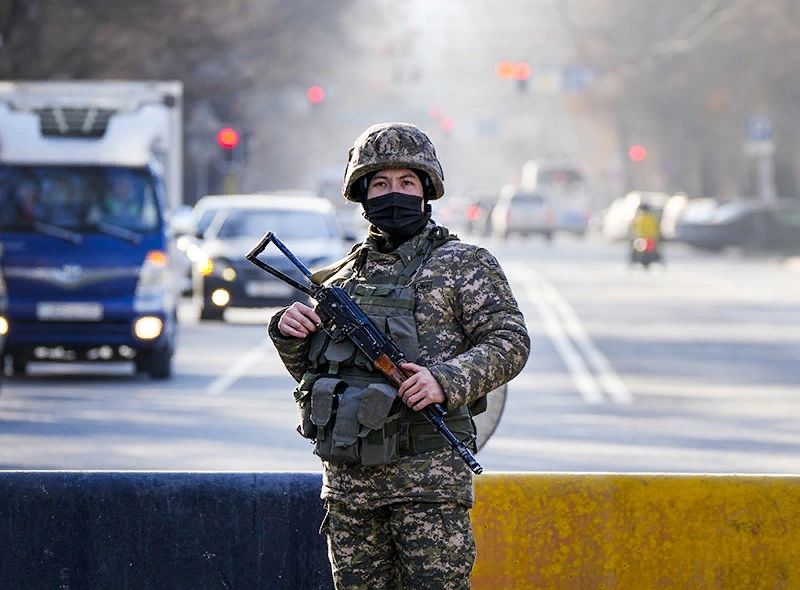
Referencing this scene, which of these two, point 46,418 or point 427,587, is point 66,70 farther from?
point 427,587

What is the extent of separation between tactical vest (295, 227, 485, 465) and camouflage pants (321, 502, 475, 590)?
0.49 ft

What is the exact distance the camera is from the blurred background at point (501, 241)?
17094 millimetres

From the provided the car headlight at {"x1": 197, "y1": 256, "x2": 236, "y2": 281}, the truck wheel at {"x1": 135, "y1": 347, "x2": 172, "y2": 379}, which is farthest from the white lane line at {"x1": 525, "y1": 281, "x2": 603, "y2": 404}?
the car headlight at {"x1": 197, "y1": 256, "x2": 236, "y2": 281}

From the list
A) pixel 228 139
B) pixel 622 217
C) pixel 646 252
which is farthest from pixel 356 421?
pixel 622 217

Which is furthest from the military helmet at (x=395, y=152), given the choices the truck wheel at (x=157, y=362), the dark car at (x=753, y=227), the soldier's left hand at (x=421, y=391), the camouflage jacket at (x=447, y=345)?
the dark car at (x=753, y=227)

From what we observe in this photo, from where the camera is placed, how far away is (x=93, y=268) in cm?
2122

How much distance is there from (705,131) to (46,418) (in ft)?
219

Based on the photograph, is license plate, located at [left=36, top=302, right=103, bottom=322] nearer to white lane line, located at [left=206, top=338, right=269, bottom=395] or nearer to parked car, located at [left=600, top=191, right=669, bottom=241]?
white lane line, located at [left=206, top=338, right=269, bottom=395]

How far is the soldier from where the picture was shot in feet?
19.6

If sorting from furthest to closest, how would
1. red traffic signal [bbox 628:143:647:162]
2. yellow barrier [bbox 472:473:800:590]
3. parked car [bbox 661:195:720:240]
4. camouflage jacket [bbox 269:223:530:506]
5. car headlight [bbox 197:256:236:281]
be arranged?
1. red traffic signal [bbox 628:143:647:162]
2. parked car [bbox 661:195:720:240]
3. car headlight [bbox 197:256:236:281]
4. yellow barrier [bbox 472:473:800:590]
5. camouflage jacket [bbox 269:223:530:506]

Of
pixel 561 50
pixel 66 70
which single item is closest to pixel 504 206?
pixel 66 70

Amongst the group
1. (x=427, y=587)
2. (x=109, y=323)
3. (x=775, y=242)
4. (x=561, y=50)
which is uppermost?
(x=561, y=50)

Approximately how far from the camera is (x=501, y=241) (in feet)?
252

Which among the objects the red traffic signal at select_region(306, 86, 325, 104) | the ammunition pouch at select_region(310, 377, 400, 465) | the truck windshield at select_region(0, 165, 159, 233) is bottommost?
Result: the ammunition pouch at select_region(310, 377, 400, 465)
